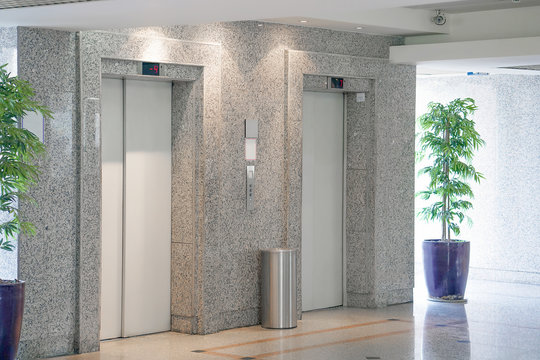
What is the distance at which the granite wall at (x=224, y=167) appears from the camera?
7738 mm

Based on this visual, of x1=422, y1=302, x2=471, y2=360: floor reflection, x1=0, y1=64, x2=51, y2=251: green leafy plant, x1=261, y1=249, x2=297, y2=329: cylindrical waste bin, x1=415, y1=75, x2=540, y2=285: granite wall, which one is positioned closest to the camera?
x1=0, y1=64, x2=51, y2=251: green leafy plant

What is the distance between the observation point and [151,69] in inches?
332

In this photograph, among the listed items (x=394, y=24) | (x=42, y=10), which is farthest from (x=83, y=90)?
(x=394, y=24)

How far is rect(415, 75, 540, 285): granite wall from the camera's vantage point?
1292 centimetres

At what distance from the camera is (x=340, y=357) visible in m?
7.81

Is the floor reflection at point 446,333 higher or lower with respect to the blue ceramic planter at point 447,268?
lower

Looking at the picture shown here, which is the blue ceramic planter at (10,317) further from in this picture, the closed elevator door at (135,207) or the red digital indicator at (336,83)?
the red digital indicator at (336,83)

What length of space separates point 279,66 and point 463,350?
354 centimetres

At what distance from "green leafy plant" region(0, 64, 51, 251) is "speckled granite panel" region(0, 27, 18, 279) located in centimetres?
42

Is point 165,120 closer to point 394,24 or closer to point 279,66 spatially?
point 279,66

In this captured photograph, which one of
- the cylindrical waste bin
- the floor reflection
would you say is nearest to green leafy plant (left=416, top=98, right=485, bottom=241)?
the floor reflection

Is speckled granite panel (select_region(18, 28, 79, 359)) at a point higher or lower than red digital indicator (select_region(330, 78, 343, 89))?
lower

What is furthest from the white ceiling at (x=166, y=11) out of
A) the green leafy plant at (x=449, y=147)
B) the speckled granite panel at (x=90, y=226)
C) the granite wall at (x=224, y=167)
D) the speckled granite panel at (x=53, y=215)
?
the green leafy plant at (x=449, y=147)

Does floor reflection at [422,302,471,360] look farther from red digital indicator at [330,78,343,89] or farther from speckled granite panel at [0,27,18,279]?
speckled granite panel at [0,27,18,279]
